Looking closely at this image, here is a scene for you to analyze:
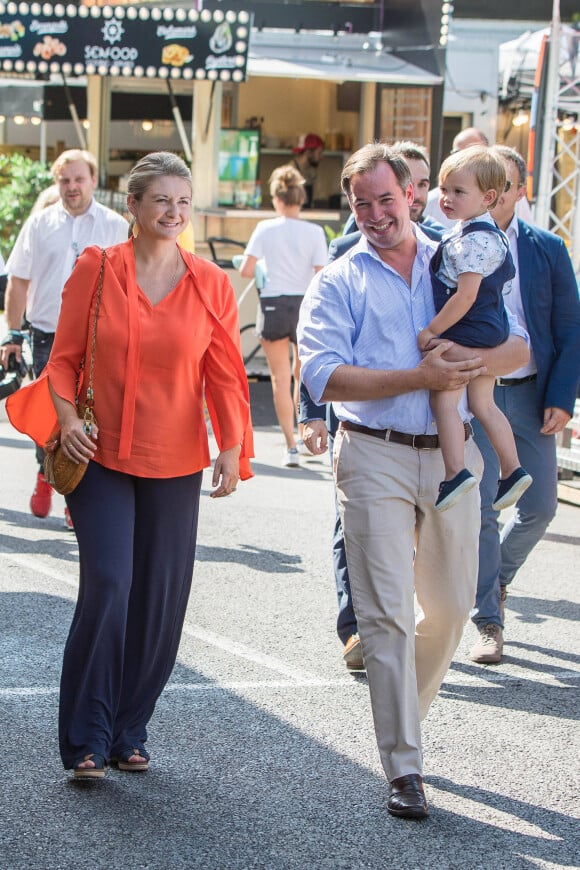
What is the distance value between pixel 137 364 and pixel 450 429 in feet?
3.35

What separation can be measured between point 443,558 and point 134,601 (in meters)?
1.04

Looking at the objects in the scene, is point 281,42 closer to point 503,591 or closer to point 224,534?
point 224,534

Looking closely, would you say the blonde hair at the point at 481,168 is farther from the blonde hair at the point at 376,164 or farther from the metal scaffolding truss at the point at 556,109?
the metal scaffolding truss at the point at 556,109

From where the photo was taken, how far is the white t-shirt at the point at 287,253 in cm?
1105

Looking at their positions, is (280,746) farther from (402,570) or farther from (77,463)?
(77,463)

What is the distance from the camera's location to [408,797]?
432cm

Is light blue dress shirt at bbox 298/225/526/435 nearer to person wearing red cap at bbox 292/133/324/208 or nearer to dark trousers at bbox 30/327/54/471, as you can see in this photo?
dark trousers at bbox 30/327/54/471

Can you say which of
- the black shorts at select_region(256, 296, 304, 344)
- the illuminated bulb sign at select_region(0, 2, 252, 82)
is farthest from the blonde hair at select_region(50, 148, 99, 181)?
the illuminated bulb sign at select_region(0, 2, 252, 82)

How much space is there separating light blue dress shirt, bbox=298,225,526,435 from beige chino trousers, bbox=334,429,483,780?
0.35 ft

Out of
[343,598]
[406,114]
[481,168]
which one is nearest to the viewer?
[481,168]

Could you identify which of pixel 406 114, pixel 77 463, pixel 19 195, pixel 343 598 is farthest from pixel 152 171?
pixel 19 195

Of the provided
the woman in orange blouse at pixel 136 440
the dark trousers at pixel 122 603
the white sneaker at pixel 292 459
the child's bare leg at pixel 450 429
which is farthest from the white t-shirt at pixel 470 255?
the white sneaker at pixel 292 459

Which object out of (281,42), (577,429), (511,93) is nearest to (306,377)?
(577,429)

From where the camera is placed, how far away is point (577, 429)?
1058cm
